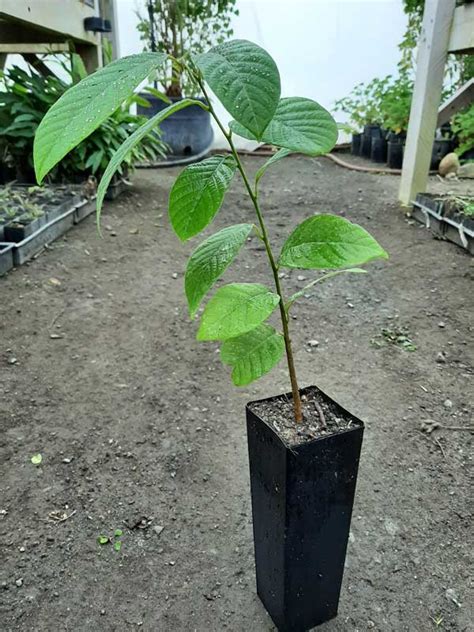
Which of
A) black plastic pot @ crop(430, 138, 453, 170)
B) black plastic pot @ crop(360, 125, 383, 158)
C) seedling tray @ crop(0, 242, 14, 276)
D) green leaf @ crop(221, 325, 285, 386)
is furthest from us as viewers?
black plastic pot @ crop(360, 125, 383, 158)

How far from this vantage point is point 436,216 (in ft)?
9.50

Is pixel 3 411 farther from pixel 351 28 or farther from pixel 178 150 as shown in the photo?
pixel 351 28

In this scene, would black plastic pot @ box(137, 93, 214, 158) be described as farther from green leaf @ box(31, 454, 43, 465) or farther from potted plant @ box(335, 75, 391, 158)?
green leaf @ box(31, 454, 43, 465)

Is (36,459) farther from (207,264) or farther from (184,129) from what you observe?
(184,129)

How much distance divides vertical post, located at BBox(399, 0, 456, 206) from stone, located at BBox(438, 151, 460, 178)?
1197mm

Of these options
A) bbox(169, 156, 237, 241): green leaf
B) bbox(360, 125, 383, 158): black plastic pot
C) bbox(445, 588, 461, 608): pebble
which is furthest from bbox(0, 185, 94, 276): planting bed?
bbox(360, 125, 383, 158): black plastic pot

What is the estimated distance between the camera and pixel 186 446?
147 cm

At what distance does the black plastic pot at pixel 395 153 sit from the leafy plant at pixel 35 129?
7.94ft

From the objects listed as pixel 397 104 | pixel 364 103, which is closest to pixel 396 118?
pixel 397 104

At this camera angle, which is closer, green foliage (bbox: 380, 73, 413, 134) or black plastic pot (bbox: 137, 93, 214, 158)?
green foliage (bbox: 380, 73, 413, 134)

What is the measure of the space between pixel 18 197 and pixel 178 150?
253 centimetres

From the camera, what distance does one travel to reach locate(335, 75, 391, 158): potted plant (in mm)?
5273

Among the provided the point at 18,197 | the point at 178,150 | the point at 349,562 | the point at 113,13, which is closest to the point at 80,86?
the point at 349,562

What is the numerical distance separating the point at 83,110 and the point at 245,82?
6.0 inches
